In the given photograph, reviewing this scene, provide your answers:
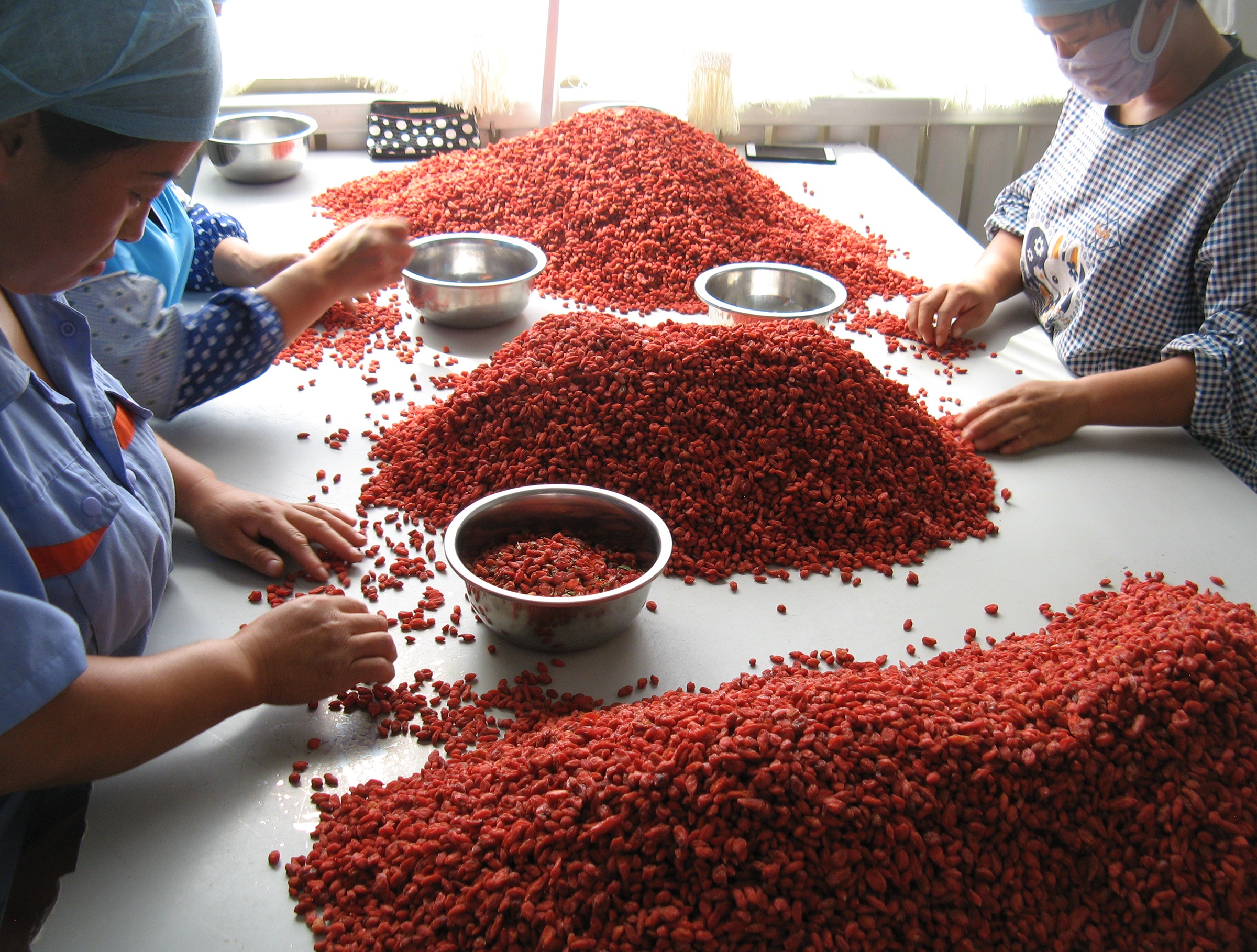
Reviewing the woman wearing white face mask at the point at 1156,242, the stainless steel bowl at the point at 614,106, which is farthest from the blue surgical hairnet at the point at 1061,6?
the stainless steel bowl at the point at 614,106

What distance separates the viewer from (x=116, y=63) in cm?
84

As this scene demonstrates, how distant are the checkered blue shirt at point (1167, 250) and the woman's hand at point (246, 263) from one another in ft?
5.77

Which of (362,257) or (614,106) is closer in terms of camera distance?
(362,257)

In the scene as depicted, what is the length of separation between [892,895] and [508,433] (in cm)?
92

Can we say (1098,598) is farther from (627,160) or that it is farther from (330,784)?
(627,160)

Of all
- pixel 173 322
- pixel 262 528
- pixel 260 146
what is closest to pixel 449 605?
pixel 262 528

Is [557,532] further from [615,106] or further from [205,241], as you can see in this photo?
[615,106]

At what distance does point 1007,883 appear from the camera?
89 centimetres

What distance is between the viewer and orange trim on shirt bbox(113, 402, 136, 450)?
1206 millimetres

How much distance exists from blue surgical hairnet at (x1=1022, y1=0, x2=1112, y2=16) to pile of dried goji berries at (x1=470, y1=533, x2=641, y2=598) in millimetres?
1316

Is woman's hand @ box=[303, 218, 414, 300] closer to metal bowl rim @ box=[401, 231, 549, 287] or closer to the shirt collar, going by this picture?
metal bowl rim @ box=[401, 231, 549, 287]

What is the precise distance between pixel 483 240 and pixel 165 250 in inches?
30.8

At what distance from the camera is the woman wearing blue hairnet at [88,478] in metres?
0.83

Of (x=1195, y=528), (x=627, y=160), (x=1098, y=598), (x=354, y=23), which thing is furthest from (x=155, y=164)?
(x=354, y=23)
